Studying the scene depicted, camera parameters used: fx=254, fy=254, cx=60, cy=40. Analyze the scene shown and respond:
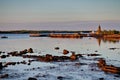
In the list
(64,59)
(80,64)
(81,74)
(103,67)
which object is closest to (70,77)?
(81,74)

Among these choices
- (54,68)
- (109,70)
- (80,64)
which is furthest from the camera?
(80,64)

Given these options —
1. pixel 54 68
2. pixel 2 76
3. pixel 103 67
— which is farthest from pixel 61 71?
pixel 2 76

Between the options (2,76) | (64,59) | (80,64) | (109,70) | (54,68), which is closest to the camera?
(2,76)

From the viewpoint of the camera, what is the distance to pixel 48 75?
2700 cm

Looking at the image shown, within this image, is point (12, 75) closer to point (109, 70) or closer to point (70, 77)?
point (70, 77)

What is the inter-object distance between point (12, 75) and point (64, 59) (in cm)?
1345

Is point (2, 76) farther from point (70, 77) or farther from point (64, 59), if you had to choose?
point (64, 59)

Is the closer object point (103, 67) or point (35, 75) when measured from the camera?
point (35, 75)

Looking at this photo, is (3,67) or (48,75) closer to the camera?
(48,75)

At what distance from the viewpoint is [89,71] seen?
29.2 m

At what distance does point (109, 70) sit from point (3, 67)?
13313 mm

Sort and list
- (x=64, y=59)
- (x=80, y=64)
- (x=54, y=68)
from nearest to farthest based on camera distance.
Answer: (x=54, y=68) < (x=80, y=64) < (x=64, y=59)

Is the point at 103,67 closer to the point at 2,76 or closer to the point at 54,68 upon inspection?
the point at 54,68

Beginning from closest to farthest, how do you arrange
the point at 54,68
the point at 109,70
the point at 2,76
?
the point at 2,76 → the point at 109,70 → the point at 54,68
